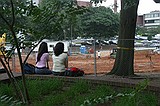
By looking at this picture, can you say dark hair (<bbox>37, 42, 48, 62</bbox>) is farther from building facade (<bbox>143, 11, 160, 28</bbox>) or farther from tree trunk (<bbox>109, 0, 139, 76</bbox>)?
building facade (<bbox>143, 11, 160, 28</bbox>)

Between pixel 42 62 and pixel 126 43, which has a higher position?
pixel 126 43

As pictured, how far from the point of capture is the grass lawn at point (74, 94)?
473cm

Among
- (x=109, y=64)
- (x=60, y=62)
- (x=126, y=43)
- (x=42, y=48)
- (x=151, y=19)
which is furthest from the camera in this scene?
(x=151, y=19)

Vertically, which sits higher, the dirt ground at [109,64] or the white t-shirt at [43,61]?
the white t-shirt at [43,61]

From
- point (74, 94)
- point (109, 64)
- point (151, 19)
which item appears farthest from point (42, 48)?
point (151, 19)

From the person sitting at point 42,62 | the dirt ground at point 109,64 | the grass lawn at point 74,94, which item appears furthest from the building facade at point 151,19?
the grass lawn at point 74,94

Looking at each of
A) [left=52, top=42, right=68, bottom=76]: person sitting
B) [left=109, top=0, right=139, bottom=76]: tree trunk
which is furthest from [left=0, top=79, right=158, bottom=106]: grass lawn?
[left=109, top=0, right=139, bottom=76]: tree trunk

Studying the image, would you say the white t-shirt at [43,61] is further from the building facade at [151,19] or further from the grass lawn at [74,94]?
the building facade at [151,19]

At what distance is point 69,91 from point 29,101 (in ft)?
2.76

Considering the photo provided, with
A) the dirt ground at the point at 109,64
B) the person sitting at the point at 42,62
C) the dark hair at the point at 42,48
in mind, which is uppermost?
the dark hair at the point at 42,48

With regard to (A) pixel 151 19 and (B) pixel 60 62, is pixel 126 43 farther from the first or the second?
(A) pixel 151 19

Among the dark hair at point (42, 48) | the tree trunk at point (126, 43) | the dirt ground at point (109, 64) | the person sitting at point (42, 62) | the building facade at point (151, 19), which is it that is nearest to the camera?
the dark hair at point (42, 48)

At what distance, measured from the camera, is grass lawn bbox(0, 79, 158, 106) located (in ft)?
15.5

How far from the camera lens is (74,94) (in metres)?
5.61
